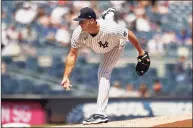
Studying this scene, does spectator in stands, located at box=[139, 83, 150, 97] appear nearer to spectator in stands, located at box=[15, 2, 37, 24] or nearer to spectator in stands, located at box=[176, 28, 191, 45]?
spectator in stands, located at box=[176, 28, 191, 45]

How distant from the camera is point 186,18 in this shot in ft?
51.4

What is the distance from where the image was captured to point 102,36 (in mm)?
6219

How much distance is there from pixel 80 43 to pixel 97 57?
8.73 metres

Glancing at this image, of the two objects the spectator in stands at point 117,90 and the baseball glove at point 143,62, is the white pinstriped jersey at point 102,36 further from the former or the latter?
the spectator in stands at point 117,90

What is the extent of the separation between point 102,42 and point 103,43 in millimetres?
24

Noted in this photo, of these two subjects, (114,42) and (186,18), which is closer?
(114,42)

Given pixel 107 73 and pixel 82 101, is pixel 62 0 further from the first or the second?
pixel 107 73

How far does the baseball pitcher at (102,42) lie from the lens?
20.0 ft

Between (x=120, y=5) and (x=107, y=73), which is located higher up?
(x=120, y=5)

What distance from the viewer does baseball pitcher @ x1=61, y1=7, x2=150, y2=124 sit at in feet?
20.0

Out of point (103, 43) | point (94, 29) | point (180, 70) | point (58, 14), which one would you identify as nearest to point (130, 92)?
point (180, 70)

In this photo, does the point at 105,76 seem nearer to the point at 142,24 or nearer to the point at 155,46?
the point at 155,46

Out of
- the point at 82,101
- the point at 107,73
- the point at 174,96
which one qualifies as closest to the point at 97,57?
the point at 82,101

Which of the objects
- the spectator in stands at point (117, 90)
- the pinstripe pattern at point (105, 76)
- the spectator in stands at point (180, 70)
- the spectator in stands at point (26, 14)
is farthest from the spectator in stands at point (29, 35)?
the pinstripe pattern at point (105, 76)
